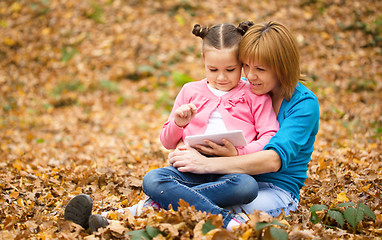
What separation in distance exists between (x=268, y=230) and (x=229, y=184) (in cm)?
47

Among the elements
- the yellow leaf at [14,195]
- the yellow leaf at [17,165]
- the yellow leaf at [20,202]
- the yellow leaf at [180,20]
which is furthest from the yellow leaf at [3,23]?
the yellow leaf at [20,202]

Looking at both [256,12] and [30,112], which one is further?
[256,12]

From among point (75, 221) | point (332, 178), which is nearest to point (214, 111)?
point (75, 221)

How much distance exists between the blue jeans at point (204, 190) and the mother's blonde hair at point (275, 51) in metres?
0.82

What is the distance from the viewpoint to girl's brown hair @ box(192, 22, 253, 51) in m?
2.96

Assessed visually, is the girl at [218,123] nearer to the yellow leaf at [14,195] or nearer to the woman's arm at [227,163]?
the woman's arm at [227,163]

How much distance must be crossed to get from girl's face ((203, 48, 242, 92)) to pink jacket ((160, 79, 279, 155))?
0.26 feet

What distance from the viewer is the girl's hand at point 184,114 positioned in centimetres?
280

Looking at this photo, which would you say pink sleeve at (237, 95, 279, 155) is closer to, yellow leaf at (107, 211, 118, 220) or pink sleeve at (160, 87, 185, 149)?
pink sleeve at (160, 87, 185, 149)

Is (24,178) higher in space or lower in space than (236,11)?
lower

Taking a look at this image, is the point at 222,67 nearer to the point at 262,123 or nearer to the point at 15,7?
the point at 262,123

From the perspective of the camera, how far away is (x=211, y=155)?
2.96 m

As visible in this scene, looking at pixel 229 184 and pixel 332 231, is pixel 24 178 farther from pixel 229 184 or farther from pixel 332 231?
pixel 332 231

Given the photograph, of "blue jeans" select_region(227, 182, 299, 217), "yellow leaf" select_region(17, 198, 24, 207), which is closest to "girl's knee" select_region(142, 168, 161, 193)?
"blue jeans" select_region(227, 182, 299, 217)
